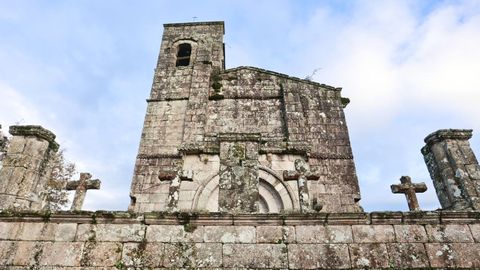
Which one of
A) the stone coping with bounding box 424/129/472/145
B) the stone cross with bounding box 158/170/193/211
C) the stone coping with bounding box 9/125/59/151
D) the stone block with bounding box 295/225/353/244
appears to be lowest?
the stone block with bounding box 295/225/353/244

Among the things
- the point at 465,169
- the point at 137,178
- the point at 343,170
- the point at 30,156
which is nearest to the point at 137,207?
the point at 137,178

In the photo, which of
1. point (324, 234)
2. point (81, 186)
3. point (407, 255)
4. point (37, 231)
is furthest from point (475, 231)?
point (81, 186)

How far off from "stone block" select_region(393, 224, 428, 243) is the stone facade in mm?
2458

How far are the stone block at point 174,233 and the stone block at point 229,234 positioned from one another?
95mm

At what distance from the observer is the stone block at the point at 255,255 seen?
11.9 feet

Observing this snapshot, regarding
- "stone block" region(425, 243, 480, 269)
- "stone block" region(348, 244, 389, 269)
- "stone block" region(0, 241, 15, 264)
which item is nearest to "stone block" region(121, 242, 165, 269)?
"stone block" region(0, 241, 15, 264)

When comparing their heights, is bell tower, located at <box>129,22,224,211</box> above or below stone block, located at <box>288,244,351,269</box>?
above

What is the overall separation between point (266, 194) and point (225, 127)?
3899mm

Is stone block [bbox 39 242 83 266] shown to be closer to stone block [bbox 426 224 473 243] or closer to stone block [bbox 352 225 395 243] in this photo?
stone block [bbox 352 225 395 243]

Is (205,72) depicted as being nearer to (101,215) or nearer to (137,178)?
(137,178)

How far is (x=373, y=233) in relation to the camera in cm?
381

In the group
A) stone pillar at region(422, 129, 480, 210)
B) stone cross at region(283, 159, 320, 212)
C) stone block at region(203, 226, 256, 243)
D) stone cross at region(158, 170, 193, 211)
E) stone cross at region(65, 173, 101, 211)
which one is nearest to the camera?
stone block at region(203, 226, 256, 243)

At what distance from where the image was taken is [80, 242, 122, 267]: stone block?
3.69 meters

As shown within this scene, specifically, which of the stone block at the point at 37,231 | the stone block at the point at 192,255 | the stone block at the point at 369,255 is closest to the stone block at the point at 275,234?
the stone block at the point at 192,255
